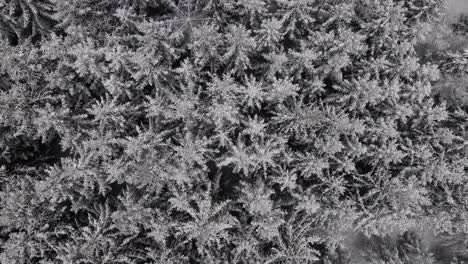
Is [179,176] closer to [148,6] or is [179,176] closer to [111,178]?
[111,178]

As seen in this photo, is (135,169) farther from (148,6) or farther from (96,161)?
(148,6)

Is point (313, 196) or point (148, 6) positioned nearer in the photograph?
point (313, 196)

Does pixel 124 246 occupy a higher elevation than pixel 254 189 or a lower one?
lower

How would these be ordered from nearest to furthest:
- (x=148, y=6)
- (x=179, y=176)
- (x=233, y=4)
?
(x=179, y=176), (x=233, y=4), (x=148, y=6)

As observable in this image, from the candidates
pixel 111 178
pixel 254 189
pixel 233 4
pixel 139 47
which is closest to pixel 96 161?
pixel 111 178

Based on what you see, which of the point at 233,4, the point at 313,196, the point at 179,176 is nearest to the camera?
the point at 179,176

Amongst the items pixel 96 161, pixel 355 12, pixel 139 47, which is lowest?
pixel 96 161

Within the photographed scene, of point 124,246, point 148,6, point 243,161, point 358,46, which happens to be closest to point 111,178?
point 124,246
